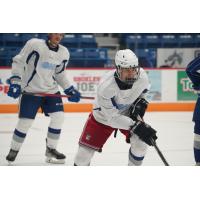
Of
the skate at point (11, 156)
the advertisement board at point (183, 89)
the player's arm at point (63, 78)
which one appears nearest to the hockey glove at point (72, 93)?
the player's arm at point (63, 78)

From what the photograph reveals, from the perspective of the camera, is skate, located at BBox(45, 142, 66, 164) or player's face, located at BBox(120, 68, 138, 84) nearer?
player's face, located at BBox(120, 68, 138, 84)

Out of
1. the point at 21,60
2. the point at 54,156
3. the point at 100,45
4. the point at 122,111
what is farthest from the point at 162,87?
the point at 122,111

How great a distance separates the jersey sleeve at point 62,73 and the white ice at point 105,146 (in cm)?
34

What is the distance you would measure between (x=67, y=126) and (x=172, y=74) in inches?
51.9

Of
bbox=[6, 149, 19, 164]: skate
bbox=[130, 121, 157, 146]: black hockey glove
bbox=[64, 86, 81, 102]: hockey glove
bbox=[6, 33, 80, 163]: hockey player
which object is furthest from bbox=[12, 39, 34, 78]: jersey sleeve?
bbox=[130, 121, 157, 146]: black hockey glove

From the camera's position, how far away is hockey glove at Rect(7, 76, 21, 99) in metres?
A: 2.86

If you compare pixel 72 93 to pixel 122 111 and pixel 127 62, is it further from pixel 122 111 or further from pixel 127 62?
pixel 127 62

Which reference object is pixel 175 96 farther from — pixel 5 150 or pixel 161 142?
pixel 5 150

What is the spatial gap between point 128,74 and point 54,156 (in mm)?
918

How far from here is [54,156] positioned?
3055mm

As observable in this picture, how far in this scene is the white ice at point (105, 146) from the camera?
300 centimetres

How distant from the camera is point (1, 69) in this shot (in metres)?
3.40

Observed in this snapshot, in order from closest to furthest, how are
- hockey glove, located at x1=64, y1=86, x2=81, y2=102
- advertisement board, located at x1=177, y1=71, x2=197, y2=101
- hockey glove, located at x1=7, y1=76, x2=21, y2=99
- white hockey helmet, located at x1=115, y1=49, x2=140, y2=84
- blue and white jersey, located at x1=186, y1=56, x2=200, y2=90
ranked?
white hockey helmet, located at x1=115, y1=49, x2=140, y2=84, blue and white jersey, located at x1=186, y1=56, x2=200, y2=90, hockey glove, located at x1=7, y1=76, x2=21, y2=99, hockey glove, located at x1=64, y1=86, x2=81, y2=102, advertisement board, located at x1=177, y1=71, x2=197, y2=101

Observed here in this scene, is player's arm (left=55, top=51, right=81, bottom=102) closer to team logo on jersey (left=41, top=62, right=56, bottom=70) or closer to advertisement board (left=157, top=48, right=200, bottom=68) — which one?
team logo on jersey (left=41, top=62, right=56, bottom=70)
